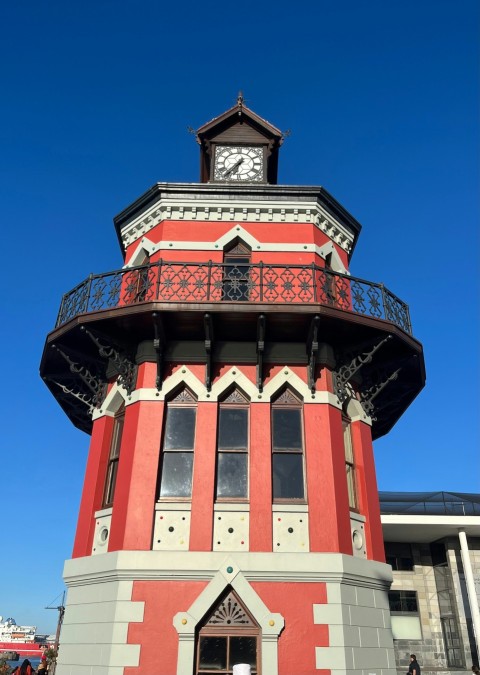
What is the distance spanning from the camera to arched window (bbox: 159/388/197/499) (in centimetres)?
1125

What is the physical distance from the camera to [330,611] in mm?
10109

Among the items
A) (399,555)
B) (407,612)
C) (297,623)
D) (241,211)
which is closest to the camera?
(297,623)

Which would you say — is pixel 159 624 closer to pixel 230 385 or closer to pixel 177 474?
pixel 177 474

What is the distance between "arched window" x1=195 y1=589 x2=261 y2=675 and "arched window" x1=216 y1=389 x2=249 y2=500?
191cm

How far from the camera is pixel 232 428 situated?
39.0 feet

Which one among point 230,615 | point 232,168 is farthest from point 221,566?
point 232,168

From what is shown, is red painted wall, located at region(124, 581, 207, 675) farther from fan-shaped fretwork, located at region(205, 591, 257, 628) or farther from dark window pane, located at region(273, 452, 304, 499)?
dark window pane, located at region(273, 452, 304, 499)

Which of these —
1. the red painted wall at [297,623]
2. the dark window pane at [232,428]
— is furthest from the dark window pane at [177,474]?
the red painted wall at [297,623]

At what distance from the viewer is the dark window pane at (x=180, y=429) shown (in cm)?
1169

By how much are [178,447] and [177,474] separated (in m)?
0.57

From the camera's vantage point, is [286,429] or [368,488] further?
[368,488]

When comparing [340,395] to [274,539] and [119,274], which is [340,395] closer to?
[274,539]

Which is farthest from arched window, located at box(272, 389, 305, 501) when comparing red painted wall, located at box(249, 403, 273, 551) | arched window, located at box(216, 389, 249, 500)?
arched window, located at box(216, 389, 249, 500)

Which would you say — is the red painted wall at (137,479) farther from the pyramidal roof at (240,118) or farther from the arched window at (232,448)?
the pyramidal roof at (240,118)
